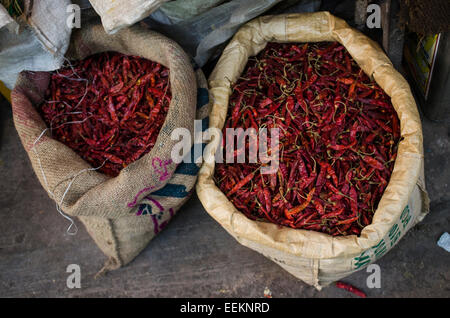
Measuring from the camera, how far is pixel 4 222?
10.3 feet

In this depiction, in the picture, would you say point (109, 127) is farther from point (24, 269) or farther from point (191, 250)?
point (24, 269)

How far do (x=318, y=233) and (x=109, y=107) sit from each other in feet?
5.01

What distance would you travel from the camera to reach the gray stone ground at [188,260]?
2.58 m

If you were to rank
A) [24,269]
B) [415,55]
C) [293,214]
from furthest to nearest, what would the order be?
[24,269]
[415,55]
[293,214]

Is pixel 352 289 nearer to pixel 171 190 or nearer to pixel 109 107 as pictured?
pixel 171 190

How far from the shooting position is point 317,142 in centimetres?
238

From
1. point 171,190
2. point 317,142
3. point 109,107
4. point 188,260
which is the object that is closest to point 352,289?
point 317,142

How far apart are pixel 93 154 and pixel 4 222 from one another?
1.21 metres

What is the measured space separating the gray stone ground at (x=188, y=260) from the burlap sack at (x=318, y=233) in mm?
283

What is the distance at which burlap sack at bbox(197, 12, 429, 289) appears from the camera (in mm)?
2074
